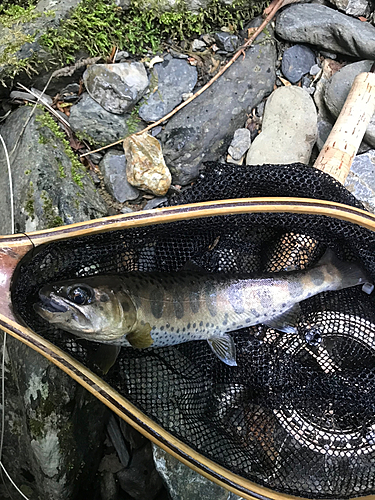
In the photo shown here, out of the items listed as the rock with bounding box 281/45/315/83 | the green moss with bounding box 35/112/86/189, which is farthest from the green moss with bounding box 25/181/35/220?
the rock with bounding box 281/45/315/83

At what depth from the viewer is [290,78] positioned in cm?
302

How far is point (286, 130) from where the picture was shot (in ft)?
9.39

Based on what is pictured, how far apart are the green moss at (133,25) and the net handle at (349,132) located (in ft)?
3.18

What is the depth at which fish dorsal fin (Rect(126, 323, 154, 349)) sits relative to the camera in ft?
6.37

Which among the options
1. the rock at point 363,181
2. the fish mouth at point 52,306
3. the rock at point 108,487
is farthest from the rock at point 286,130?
the rock at point 108,487

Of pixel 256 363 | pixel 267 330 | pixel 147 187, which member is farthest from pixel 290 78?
pixel 256 363

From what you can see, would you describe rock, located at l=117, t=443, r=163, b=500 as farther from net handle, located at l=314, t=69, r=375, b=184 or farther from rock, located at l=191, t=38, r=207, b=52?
rock, located at l=191, t=38, r=207, b=52

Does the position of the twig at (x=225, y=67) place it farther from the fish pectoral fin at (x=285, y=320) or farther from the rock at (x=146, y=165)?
the fish pectoral fin at (x=285, y=320)

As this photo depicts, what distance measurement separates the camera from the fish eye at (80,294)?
1737mm

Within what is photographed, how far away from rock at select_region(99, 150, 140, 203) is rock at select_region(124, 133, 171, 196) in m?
0.04

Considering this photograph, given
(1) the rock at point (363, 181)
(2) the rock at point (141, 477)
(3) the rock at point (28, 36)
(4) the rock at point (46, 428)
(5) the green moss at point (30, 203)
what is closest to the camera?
(4) the rock at point (46, 428)

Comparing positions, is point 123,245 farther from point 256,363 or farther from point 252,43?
point 252,43

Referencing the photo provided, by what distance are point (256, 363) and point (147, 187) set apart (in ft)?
4.23

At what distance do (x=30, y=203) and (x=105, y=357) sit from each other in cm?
94
